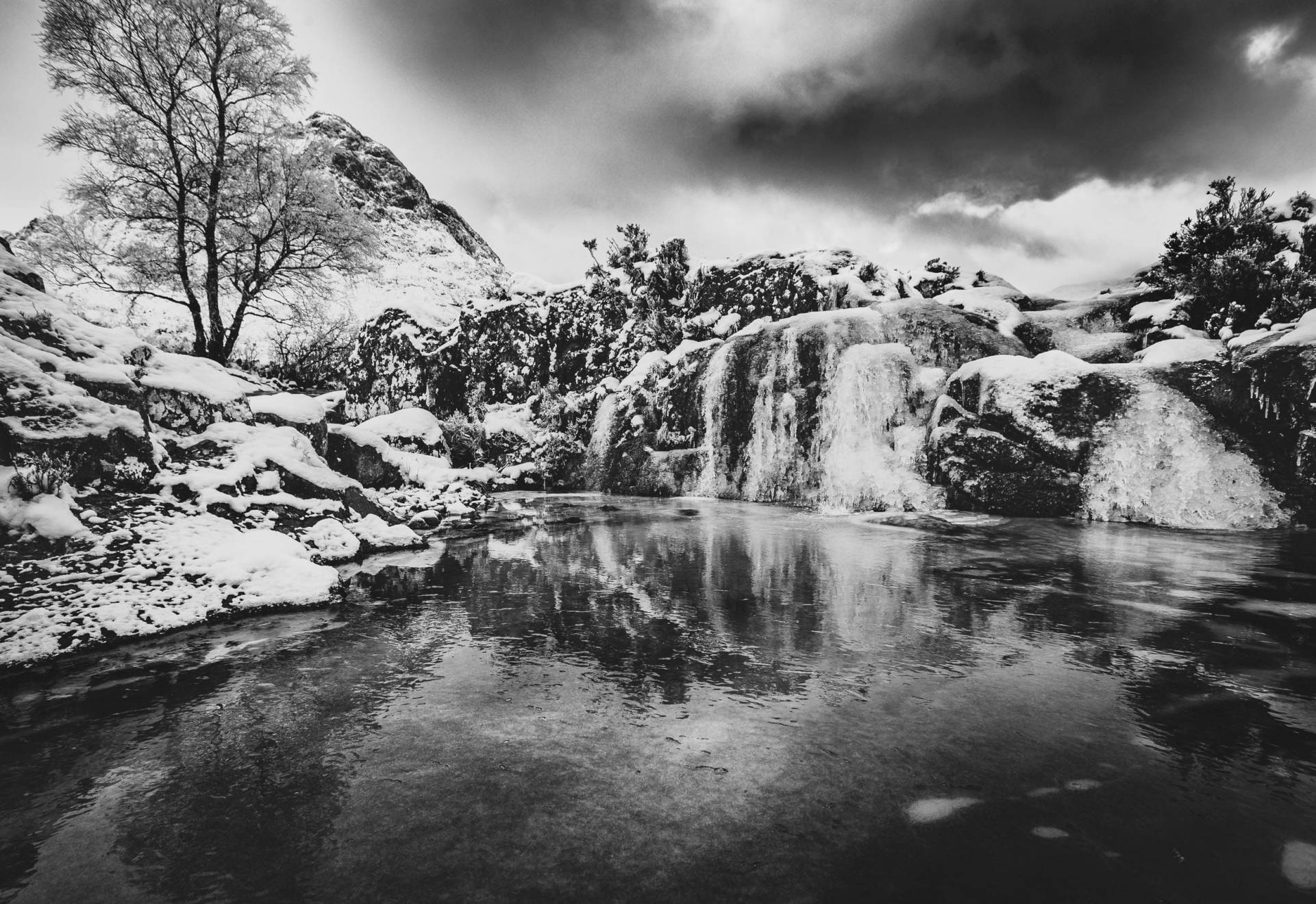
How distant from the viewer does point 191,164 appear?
1225cm

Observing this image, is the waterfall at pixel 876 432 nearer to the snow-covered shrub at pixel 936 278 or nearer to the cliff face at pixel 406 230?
the snow-covered shrub at pixel 936 278

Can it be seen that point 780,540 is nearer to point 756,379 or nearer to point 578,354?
point 756,379

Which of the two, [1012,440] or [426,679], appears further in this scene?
[1012,440]

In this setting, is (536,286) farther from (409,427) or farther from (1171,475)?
(1171,475)

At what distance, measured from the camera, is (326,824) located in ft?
8.93

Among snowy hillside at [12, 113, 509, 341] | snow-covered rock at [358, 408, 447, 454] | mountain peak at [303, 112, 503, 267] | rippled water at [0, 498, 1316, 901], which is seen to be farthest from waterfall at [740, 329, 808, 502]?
mountain peak at [303, 112, 503, 267]

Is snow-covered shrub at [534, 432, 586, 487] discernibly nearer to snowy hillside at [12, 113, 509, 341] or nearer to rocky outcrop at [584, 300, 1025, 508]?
rocky outcrop at [584, 300, 1025, 508]

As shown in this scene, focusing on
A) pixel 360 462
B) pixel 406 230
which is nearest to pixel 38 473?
pixel 360 462

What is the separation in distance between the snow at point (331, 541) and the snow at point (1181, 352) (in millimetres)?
20361

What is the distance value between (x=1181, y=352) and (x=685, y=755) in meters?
19.3

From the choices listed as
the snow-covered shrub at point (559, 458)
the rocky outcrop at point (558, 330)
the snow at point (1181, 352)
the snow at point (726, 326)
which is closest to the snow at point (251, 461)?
the snow-covered shrub at point (559, 458)

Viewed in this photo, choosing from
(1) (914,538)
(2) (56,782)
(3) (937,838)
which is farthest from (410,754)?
(1) (914,538)

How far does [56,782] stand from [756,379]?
21.8m

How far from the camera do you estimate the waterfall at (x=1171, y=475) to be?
12.7m
